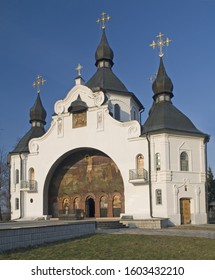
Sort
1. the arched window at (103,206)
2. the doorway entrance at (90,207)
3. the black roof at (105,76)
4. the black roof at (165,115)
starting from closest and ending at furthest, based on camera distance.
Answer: the black roof at (165,115) → the arched window at (103,206) → the doorway entrance at (90,207) → the black roof at (105,76)

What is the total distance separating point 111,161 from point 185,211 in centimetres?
586

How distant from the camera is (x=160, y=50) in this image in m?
29.1

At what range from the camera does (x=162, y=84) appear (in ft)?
89.9

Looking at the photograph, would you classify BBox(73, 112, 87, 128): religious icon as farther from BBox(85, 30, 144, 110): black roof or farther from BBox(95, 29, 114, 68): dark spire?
BBox(95, 29, 114, 68): dark spire

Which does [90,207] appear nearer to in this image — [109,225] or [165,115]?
[109,225]

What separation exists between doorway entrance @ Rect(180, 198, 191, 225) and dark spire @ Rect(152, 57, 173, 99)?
805 cm

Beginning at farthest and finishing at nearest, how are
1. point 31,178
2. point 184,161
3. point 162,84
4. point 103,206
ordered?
point 31,178 < point 162,84 < point 103,206 < point 184,161

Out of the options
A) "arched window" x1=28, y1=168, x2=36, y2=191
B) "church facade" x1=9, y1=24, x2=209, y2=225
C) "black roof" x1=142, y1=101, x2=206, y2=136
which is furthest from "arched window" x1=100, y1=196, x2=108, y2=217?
"black roof" x1=142, y1=101, x2=206, y2=136

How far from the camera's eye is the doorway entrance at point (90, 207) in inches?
1069

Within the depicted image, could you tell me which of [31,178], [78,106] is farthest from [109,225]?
[31,178]

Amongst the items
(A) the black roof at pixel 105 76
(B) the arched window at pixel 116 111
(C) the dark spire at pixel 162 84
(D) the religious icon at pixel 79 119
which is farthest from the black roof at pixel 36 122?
(C) the dark spire at pixel 162 84

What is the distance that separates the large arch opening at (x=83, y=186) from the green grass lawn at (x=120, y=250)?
36.6ft

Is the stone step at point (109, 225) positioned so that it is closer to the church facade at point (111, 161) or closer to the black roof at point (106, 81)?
the church facade at point (111, 161)

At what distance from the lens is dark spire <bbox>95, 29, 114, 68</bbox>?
1282 inches
